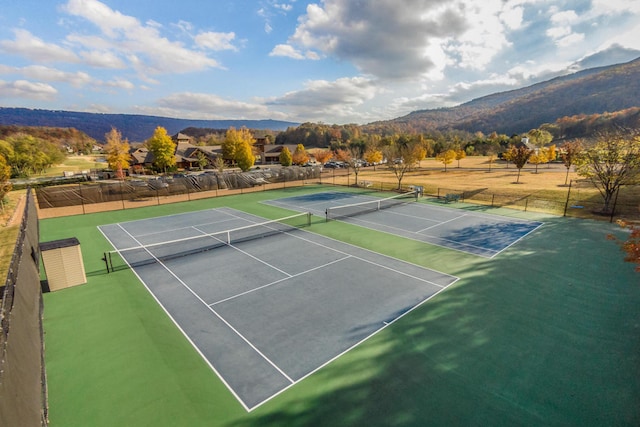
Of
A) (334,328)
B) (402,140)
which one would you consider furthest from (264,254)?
(402,140)

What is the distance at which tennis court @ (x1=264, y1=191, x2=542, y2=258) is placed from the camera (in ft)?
57.6

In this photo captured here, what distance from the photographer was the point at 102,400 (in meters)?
6.67

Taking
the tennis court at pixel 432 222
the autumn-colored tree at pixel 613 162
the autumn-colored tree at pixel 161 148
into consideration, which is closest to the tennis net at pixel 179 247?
the tennis court at pixel 432 222

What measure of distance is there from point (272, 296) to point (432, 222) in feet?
50.1

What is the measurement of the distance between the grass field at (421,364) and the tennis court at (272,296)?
0.51 meters

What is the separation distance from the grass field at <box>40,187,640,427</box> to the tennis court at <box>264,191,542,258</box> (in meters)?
4.58

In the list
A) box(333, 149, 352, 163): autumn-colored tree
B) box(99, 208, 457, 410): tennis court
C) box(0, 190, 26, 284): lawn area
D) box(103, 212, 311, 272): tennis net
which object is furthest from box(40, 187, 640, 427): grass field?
box(333, 149, 352, 163): autumn-colored tree

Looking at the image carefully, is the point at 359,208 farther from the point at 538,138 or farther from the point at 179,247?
the point at 538,138

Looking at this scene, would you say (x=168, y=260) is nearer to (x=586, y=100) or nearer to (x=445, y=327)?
(x=445, y=327)

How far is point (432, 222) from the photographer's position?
2211cm

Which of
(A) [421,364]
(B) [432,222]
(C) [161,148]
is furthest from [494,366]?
(C) [161,148]

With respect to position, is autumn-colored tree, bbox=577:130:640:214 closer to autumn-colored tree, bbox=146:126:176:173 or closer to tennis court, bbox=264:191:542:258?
tennis court, bbox=264:191:542:258

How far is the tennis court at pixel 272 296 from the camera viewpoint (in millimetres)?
7980

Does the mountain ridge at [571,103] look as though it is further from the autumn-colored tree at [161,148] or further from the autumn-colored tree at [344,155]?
the autumn-colored tree at [161,148]
